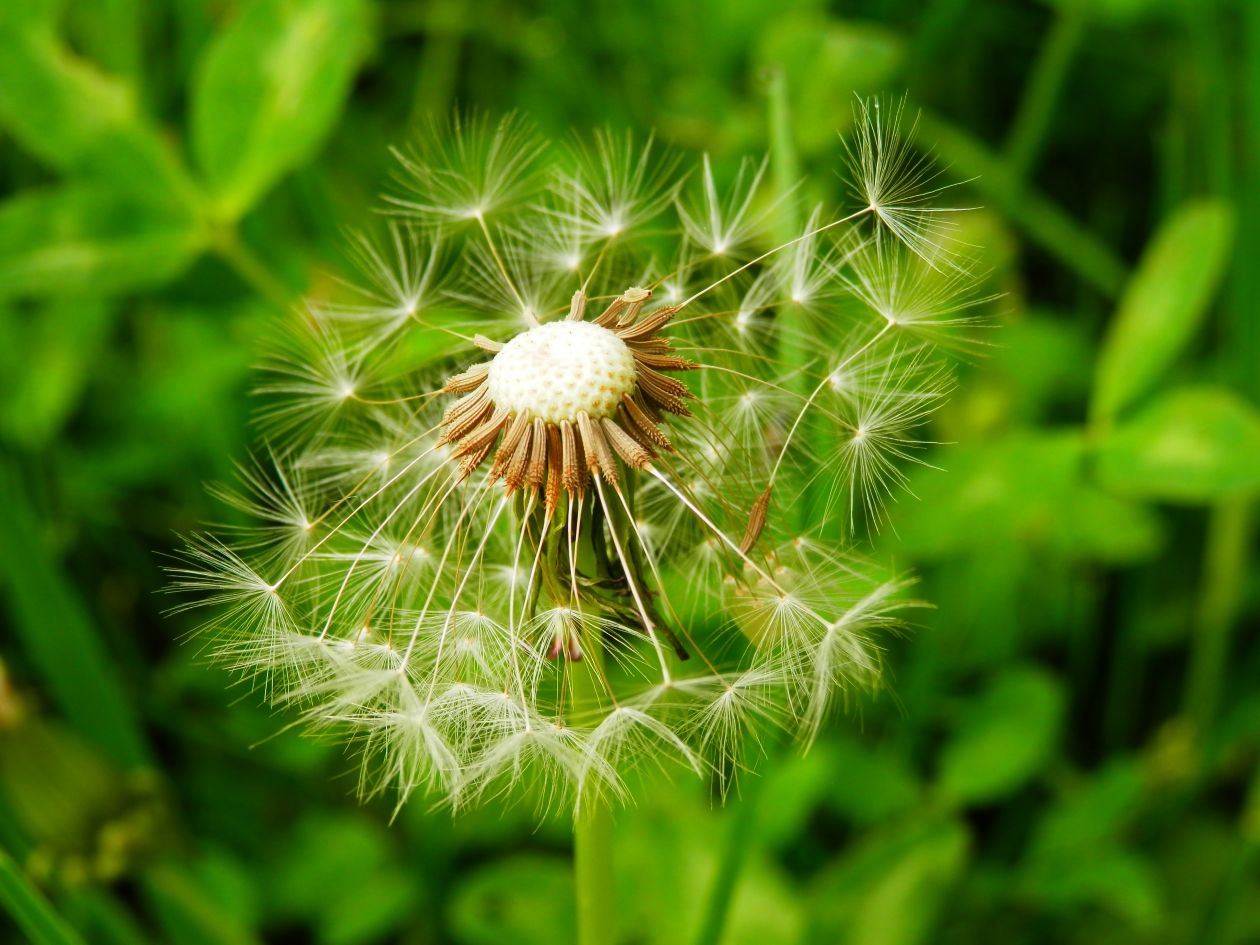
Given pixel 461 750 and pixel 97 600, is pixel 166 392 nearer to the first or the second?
pixel 97 600

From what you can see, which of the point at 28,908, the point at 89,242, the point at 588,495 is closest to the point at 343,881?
the point at 28,908

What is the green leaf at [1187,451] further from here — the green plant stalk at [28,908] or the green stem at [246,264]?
the green plant stalk at [28,908]

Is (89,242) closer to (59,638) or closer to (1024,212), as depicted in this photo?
(59,638)

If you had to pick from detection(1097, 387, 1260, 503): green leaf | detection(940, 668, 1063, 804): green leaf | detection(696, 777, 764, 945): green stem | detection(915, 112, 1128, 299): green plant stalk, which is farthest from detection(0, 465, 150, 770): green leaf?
detection(915, 112, 1128, 299): green plant stalk

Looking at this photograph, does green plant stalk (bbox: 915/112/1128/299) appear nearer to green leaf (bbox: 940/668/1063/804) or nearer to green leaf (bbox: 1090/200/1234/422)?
green leaf (bbox: 1090/200/1234/422)

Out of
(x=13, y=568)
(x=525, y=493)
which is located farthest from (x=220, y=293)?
(x=525, y=493)

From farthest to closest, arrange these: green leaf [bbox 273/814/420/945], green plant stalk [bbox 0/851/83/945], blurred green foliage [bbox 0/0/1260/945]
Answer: green leaf [bbox 273/814/420/945] < blurred green foliage [bbox 0/0/1260/945] < green plant stalk [bbox 0/851/83/945]

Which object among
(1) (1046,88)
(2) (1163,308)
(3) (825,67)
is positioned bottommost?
Answer: (2) (1163,308)
